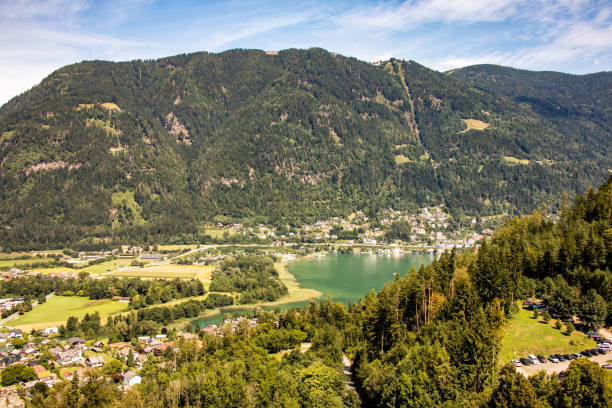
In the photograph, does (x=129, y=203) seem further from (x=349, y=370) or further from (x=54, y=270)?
(x=349, y=370)

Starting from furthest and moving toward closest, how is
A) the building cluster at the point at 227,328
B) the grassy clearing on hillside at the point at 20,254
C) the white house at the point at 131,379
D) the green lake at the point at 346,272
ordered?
the grassy clearing on hillside at the point at 20,254
the green lake at the point at 346,272
the building cluster at the point at 227,328
the white house at the point at 131,379

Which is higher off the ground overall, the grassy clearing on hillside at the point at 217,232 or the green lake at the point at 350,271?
the grassy clearing on hillside at the point at 217,232

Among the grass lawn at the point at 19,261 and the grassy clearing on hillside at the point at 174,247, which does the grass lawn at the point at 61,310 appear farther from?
the grassy clearing on hillside at the point at 174,247

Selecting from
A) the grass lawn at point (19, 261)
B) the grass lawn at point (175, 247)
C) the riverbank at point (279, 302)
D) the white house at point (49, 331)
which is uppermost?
the grass lawn at point (19, 261)

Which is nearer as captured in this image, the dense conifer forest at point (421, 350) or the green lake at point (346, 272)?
the dense conifer forest at point (421, 350)

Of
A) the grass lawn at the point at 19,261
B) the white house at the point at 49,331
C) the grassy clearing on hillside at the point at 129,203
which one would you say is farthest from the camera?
the grassy clearing on hillside at the point at 129,203

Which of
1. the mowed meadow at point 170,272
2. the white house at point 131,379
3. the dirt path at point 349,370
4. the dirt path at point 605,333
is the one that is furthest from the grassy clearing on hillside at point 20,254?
the dirt path at point 605,333

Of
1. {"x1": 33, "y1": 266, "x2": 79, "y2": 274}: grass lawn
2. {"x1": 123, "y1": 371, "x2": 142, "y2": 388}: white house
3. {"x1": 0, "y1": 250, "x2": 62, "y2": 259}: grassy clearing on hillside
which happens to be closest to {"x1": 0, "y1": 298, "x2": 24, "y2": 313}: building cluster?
{"x1": 33, "y1": 266, "x2": 79, "y2": 274}: grass lawn

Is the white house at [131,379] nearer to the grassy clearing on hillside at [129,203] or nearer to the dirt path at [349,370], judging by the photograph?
the dirt path at [349,370]

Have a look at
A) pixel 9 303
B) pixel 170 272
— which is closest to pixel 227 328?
pixel 9 303

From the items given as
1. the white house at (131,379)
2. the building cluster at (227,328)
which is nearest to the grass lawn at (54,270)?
the building cluster at (227,328)
